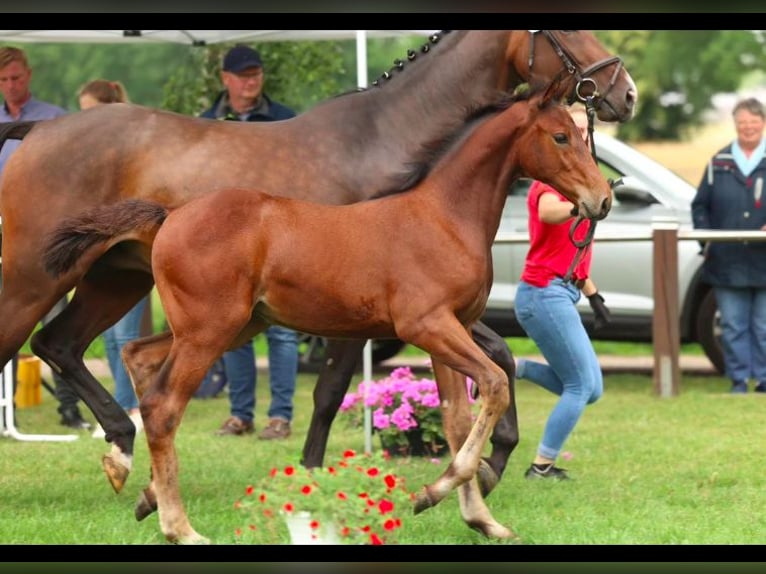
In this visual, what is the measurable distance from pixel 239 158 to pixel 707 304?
6117 mm

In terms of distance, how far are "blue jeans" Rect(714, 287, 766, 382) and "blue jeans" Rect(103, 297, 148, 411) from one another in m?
4.60

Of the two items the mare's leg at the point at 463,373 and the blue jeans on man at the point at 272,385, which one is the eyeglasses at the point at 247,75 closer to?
the blue jeans on man at the point at 272,385

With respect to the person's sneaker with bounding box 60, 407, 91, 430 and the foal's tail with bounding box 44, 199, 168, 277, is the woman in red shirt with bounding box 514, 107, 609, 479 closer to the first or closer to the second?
the foal's tail with bounding box 44, 199, 168, 277

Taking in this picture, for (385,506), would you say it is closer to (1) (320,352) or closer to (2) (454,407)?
(2) (454,407)

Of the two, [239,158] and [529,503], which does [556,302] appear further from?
[239,158]

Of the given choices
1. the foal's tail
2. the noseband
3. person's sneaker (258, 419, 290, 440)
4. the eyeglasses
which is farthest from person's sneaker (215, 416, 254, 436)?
the noseband

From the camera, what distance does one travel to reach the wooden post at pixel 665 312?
11227 millimetres

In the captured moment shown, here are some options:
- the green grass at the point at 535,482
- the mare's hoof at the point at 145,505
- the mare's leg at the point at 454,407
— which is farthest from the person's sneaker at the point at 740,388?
the mare's hoof at the point at 145,505

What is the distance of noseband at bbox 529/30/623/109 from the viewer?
6.89m

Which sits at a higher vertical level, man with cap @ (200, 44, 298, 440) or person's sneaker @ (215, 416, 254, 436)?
man with cap @ (200, 44, 298, 440)

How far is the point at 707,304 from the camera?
1194 cm

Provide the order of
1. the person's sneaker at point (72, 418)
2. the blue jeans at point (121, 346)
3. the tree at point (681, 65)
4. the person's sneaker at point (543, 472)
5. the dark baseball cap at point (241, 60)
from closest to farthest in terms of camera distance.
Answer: the person's sneaker at point (543, 472) < the dark baseball cap at point (241, 60) < the blue jeans at point (121, 346) < the person's sneaker at point (72, 418) < the tree at point (681, 65)

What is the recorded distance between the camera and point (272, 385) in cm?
968
